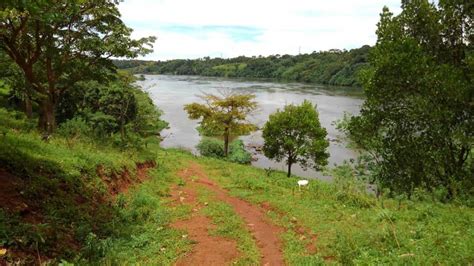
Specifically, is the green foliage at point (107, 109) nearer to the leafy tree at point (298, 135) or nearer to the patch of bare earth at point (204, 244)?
the leafy tree at point (298, 135)

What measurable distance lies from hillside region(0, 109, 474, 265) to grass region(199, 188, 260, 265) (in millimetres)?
26

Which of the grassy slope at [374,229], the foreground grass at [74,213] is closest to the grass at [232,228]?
the grassy slope at [374,229]

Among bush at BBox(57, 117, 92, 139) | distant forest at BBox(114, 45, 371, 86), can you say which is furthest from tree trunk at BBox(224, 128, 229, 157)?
distant forest at BBox(114, 45, 371, 86)

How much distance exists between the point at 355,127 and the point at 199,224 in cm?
651

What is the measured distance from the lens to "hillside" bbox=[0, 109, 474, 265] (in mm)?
7070

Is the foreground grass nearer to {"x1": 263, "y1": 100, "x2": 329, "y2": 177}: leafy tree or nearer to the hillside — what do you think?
the hillside

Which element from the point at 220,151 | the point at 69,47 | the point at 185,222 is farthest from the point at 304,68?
the point at 185,222

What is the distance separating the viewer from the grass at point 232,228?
336 inches

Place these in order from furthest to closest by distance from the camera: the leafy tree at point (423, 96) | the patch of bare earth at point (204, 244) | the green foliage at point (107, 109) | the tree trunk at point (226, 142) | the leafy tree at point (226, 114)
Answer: the tree trunk at point (226, 142)
the leafy tree at point (226, 114)
the green foliage at point (107, 109)
the leafy tree at point (423, 96)
the patch of bare earth at point (204, 244)

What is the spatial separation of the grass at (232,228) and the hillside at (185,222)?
0.03m

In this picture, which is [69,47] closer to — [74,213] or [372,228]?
[74,213]

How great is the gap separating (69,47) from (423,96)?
41.6ft

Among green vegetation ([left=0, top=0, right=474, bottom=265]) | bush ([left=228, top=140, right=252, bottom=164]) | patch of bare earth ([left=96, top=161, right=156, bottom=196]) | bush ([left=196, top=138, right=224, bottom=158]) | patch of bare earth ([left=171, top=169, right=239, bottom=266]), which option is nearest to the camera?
green vegetation ([left=0, top=0, right=474, bottom=265])

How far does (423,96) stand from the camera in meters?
11.8
